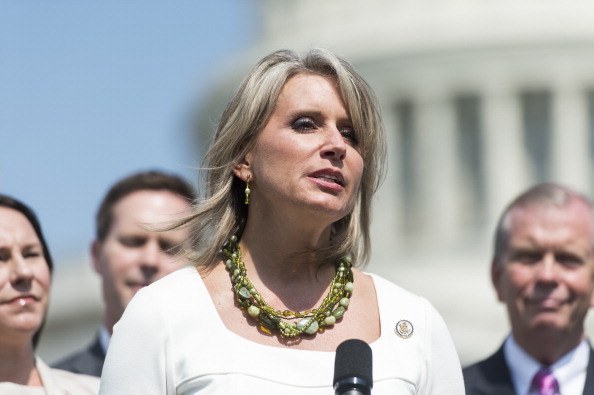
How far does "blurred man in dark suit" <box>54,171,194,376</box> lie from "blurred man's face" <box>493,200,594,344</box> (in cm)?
182

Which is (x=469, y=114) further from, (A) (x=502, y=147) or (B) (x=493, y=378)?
(B) (x=493, y=378)

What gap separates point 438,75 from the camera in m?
68.4

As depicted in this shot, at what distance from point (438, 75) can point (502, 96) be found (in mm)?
2685

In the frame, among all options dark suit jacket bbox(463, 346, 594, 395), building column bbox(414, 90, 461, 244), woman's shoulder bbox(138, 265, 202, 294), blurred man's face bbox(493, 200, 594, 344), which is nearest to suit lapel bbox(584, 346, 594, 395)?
dark suit jacket bbox(463, 346, 594, 395)

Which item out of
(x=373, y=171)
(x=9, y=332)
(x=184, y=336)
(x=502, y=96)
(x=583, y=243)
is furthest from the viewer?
(x=502, y=96)

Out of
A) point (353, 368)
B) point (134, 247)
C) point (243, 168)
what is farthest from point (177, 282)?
point (134, 247)

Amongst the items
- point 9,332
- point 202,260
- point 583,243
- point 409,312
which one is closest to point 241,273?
point 202,260

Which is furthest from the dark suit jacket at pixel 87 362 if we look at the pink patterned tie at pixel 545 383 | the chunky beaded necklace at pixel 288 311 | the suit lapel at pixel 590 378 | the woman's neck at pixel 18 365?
the chunky beaded necklace at pixel 288 311

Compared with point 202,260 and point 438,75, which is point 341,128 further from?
point 438,75

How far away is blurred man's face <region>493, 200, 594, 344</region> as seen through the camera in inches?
363

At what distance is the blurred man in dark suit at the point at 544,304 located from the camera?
9.21 metres

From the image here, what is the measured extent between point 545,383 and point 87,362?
8.84 ft

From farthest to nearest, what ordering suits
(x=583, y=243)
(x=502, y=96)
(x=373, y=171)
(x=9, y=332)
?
(x=502, y=96), (x=583, y=243), (x=9, y=332), (x=373, y=171)

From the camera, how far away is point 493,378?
9148mm
